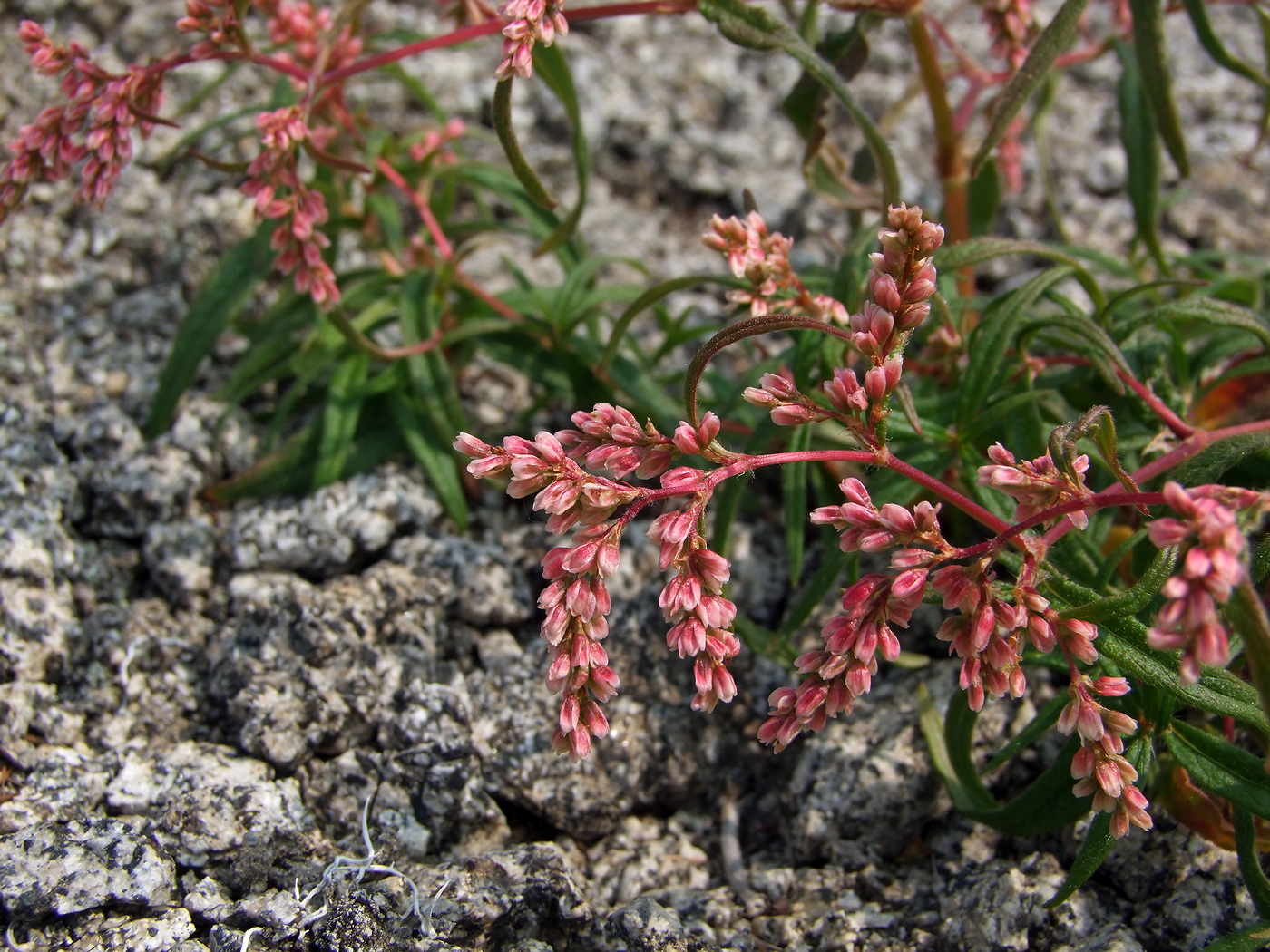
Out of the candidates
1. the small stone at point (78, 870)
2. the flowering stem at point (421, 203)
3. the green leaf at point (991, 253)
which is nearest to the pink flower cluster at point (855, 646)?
the green leaf at point (991, 253)

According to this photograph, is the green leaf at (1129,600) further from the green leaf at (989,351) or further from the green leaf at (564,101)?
the green leaf at (564,101)

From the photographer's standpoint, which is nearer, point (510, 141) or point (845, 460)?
point (845, 460)

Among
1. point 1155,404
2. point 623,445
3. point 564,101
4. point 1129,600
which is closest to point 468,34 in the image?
point 564,101

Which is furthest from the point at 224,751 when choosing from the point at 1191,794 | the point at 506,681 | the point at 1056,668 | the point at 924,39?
the point at 924,39

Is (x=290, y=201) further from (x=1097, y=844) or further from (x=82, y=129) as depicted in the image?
(x=1097, y=844)

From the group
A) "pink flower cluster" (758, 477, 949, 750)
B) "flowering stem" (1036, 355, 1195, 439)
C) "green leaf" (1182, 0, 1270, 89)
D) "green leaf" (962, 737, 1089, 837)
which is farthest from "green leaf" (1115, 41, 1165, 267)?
"pink flower cluster" (758, 477, 949, 750)
